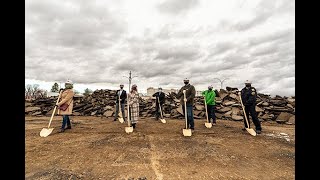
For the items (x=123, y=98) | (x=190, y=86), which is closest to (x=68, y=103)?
(x=123, y=98)

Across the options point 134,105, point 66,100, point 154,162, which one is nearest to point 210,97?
point 134,105

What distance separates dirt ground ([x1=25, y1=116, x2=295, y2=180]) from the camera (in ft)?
13.2

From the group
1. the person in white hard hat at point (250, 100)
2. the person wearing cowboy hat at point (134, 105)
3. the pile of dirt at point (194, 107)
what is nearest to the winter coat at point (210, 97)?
the person in white hard hat at point (250, 100)

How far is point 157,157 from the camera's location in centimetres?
500

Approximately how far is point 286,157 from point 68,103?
724 cm

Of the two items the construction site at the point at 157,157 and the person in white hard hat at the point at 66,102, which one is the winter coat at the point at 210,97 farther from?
the person in white hard hat at the point at 66,102

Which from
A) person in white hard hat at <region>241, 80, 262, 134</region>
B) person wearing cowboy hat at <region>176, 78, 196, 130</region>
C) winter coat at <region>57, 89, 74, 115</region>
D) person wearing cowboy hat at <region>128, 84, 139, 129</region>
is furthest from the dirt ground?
person wearing cowboy hat at <region>128, 84, 139, 129</region>

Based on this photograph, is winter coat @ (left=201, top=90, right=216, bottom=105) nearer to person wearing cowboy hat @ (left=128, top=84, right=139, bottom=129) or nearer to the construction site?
the construction site

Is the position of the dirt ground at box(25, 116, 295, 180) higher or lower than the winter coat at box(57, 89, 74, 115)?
lower

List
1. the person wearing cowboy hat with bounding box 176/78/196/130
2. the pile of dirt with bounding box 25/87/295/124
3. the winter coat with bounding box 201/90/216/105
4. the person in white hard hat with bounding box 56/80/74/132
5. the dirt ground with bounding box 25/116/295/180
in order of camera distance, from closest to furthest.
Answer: the dirt ground with bounding box 25/116/295/180
the person in white hard hat with bounding box 56/80/74/132
the person wearing cowboy hat with bounding box 176/78/196/130
the winter coat with bounding box 201/90/216/105
the pile of dirt with bounding box 25/87/295/124

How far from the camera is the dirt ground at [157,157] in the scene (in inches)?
158
